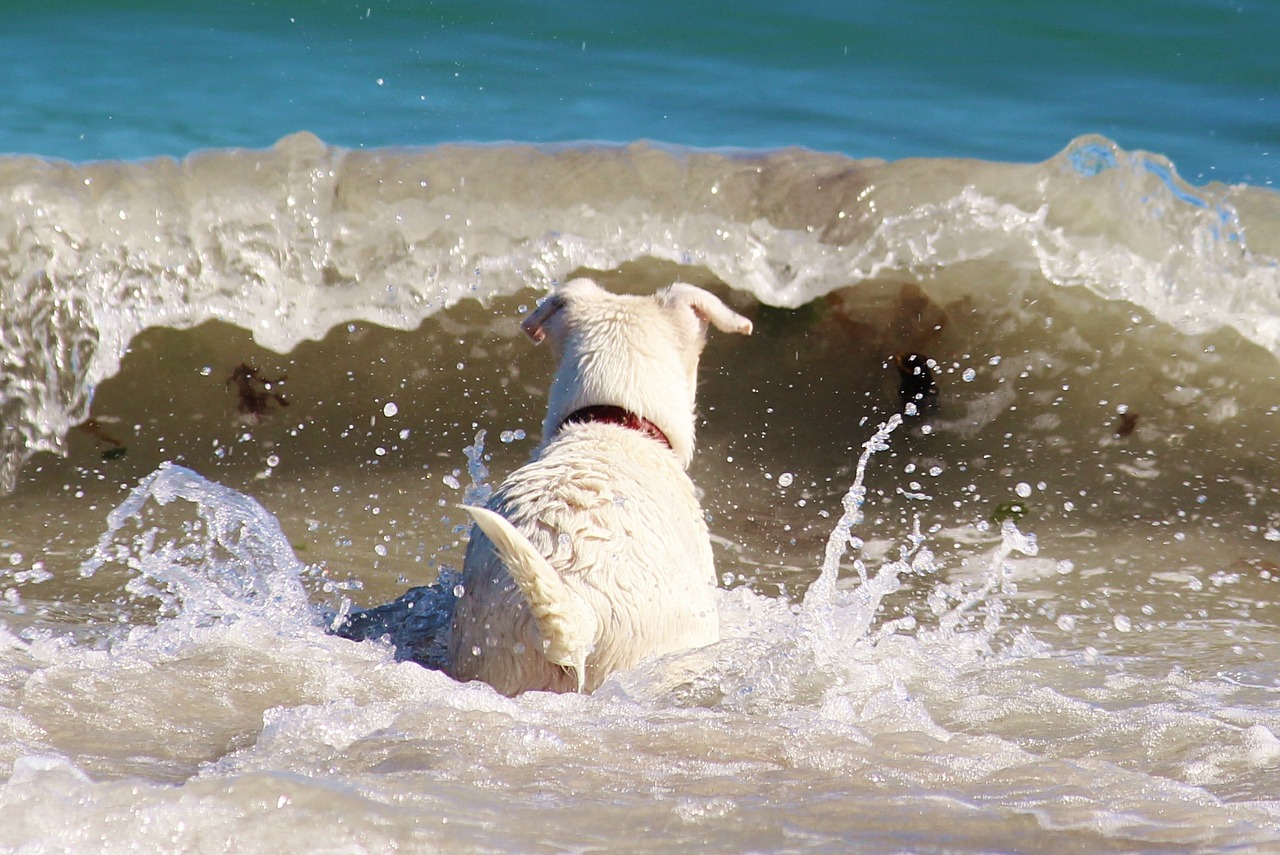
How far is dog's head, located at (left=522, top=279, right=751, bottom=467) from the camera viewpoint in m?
4.27

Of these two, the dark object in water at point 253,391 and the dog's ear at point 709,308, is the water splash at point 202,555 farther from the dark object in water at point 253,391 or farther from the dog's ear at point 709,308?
the dog's ear at point 709,308

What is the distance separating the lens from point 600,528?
138 inches

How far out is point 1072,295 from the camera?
6020 millimetres

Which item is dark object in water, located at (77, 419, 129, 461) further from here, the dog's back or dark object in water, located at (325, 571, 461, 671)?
the dog's back

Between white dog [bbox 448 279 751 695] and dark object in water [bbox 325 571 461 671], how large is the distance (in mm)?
445

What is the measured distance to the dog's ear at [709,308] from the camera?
4.38 m

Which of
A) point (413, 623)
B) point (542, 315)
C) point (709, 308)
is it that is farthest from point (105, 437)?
point (709, 308)

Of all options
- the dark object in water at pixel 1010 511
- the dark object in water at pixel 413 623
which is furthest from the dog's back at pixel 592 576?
the dark object in water at pixel 1010 511

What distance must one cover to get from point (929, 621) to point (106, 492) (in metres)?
3.60

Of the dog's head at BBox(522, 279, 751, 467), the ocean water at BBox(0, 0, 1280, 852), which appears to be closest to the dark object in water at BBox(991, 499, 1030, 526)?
the ocean water at BBox(0, 0, 1280, 852)

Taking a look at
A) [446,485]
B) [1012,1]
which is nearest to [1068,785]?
[446,485]

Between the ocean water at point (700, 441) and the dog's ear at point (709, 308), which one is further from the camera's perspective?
the dog's ear at point (709, 308)

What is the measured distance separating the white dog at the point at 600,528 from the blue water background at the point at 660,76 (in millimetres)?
3539

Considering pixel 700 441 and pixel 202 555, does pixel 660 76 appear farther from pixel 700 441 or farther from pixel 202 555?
pixel 202 555
